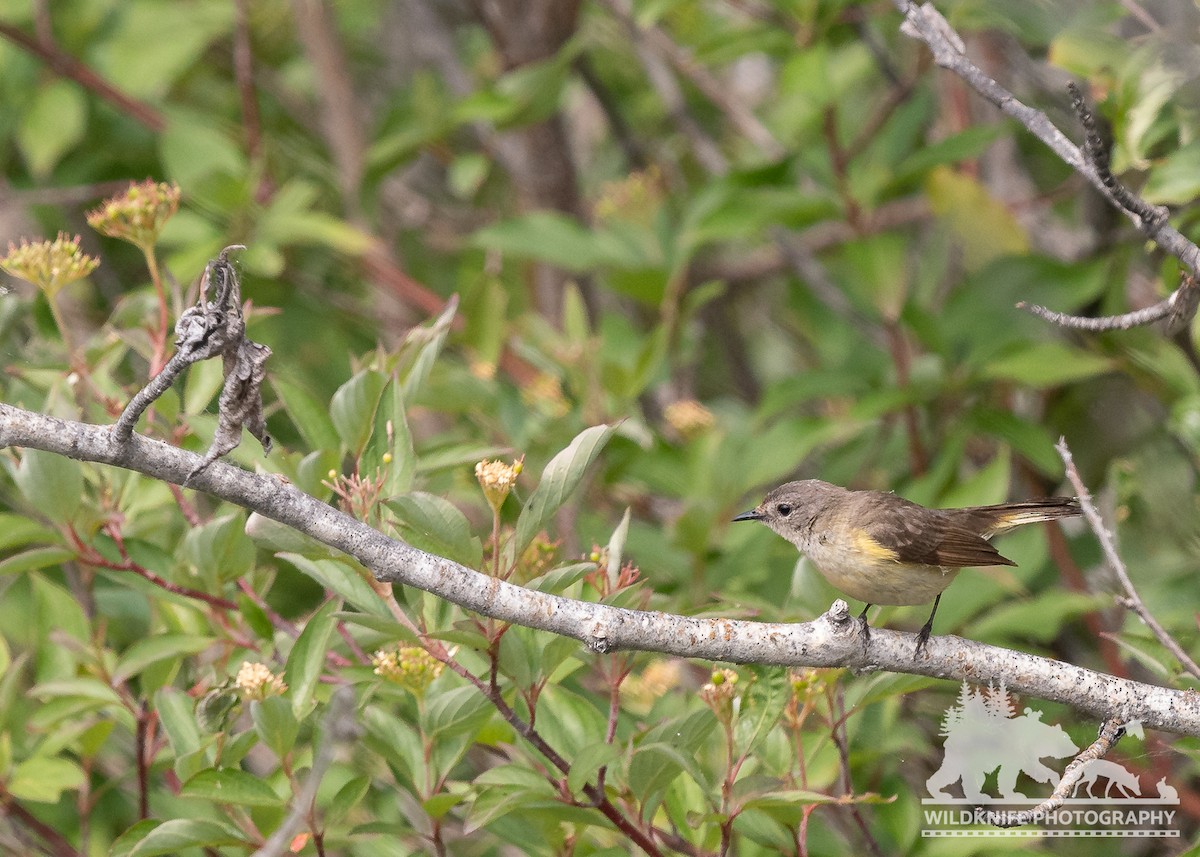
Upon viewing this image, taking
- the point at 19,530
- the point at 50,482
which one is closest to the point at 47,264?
the point at 50,482

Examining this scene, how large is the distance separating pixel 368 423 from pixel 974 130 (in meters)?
2.56

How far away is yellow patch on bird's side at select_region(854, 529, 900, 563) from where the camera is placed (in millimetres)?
3119

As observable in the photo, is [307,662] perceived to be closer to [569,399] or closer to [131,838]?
[131,838]

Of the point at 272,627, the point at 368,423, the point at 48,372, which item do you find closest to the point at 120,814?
the point at 272,627

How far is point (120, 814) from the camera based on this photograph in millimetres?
3887

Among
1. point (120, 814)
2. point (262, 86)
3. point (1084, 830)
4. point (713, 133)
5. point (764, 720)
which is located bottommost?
point (1084, 830)

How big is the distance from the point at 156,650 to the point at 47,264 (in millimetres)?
930

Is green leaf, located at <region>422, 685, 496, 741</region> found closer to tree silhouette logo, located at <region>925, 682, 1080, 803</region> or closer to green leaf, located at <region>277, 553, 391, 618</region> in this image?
green leaf, located at <region>277, 553, 391, 618</region>

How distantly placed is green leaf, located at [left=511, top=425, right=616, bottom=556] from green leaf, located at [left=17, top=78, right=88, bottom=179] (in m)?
3.34

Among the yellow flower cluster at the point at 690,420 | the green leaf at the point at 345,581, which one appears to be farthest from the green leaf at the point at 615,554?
the yellow flower cluster at the point at 690,420

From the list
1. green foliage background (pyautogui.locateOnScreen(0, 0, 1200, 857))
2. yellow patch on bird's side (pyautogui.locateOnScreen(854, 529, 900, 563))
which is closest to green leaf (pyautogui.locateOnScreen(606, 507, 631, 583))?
green foliage background (pyautogui.locateOnScreen(0, 0, 1200, 857))

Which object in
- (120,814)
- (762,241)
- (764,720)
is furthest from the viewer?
(762,241)

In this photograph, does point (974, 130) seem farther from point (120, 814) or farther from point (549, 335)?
point (120, 814)

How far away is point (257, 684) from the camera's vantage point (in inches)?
99.3
